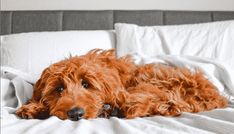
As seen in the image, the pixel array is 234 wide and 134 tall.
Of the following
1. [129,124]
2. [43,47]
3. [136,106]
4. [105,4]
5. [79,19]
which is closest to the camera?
[129,124]

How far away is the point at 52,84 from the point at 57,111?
0.12 meters

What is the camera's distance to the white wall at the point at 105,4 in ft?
8.73

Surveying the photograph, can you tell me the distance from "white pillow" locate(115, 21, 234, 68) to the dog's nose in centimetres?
84

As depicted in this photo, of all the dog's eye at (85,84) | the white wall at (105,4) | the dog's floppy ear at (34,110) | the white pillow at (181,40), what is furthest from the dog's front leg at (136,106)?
the white wall at (105,4)

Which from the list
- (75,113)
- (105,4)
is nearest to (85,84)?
(75,113)

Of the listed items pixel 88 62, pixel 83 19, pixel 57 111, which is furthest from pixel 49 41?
pixel 57 111

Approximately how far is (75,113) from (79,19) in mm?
1402

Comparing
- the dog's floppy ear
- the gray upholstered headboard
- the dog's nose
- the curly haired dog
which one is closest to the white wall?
the gray upholstered headboard

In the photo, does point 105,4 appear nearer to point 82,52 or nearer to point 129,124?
point 82,52

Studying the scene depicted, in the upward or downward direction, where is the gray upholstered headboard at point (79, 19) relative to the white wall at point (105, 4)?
downward

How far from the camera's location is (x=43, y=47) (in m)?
2.02

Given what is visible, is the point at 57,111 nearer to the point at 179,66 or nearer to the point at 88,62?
the point at 88,62

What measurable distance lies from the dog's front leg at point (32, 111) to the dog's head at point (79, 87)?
20 mm

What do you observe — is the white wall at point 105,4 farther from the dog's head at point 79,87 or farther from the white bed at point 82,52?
the dog's head at point 79,87
